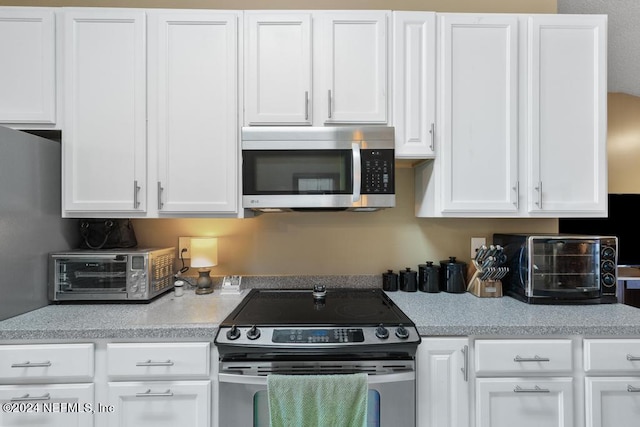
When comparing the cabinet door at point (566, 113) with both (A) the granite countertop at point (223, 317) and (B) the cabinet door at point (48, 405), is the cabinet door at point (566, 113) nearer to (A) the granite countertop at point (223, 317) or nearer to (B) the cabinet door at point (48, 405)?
(A) the granite countertop at point (223, 317)

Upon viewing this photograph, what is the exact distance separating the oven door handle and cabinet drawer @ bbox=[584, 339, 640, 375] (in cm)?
78

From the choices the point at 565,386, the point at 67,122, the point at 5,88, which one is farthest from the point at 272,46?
the point at 565,386

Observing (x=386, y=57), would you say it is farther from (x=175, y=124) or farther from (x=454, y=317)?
(x=454, y=317)

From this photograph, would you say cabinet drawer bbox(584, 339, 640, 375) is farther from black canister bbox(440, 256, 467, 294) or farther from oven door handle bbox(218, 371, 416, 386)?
oven door handle bbox(218, 371, 416, 386)

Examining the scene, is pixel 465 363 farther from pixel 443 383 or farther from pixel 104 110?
pixel 104 110

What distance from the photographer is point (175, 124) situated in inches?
61.8

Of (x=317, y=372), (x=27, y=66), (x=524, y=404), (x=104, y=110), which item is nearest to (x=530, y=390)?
(x=524, y=404)

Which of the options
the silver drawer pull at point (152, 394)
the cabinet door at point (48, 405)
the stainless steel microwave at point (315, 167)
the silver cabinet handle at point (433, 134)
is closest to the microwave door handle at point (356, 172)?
the stainless steel microwave at point (315, 167)

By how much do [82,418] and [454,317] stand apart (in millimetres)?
1600

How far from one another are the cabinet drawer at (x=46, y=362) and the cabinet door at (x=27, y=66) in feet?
3.53

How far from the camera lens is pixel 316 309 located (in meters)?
1.53

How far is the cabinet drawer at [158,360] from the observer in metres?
1.25

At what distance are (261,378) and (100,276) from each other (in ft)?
3.36

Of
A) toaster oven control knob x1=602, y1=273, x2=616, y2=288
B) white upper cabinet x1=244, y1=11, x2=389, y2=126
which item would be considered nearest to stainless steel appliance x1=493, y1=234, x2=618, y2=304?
toaster oven control knob x1=602, y1=273, x2=616, y2=288
